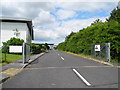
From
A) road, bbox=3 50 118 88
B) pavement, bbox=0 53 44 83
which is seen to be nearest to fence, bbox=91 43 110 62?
road, bbox=3 50 118 88

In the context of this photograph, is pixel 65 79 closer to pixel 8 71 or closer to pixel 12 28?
pixel 8 71

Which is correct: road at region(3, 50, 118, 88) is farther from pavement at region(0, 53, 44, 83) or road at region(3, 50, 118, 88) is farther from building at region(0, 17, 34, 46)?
building at region(0, 17, 34, 46)

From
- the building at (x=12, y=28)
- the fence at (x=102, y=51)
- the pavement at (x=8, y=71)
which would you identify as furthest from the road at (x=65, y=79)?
the building at (x=12, y=28)

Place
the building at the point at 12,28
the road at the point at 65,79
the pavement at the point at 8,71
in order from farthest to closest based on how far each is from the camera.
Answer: the building at the point at 12,28 → the pavement at the point at 8,71 → the road at the point at 65,79

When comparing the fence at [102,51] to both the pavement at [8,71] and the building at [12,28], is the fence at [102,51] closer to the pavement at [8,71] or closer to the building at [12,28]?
the pavement at [8,71]

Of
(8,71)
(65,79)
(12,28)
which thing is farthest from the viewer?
(12,28)

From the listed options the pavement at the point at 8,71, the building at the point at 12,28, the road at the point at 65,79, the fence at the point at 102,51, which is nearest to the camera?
the road at the point at 65,79

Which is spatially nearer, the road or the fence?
the road

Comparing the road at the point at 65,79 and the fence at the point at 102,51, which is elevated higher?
the fence at the point at 102,51

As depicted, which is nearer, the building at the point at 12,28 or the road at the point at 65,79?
the road at the point at 65,79

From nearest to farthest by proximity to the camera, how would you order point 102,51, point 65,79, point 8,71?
point 65,79 < point 8,71 < point 102,51

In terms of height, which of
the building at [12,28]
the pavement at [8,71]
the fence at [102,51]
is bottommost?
the pavement at [8,71]

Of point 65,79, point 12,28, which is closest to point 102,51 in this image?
point 65,79

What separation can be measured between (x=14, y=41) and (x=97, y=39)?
62.5 ft
